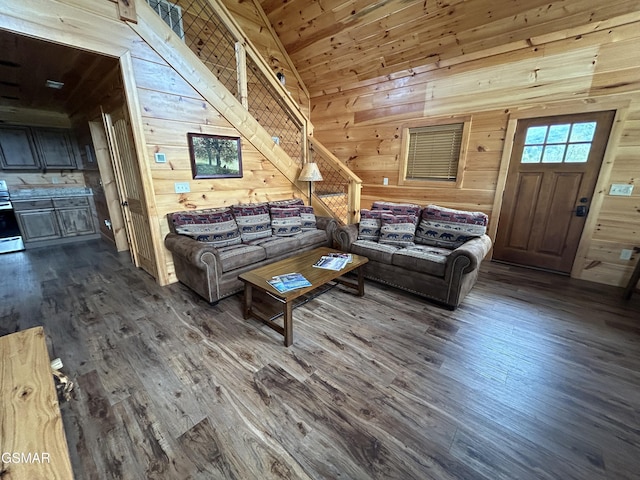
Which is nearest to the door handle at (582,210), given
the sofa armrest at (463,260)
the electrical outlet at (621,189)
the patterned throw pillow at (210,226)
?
the electrical outlet at (621,189)

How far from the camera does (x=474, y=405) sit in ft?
4.91

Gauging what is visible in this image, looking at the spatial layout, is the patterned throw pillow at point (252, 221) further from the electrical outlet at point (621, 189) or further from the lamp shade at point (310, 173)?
the electrical outlet at point (621, 189)

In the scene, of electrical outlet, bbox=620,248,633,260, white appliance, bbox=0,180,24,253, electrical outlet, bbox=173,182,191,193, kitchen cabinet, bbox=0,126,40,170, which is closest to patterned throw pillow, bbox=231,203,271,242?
electrical outlet, bbox=173,182,191,193

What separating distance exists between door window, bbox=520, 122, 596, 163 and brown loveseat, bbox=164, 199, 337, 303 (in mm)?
2692

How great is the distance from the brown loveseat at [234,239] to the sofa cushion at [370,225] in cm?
56

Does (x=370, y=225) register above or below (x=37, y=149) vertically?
below

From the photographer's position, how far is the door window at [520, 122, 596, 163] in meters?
2.89

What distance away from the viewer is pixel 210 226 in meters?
A: 2.96

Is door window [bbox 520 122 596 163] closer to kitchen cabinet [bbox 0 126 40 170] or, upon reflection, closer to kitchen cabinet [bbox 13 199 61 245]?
kitchen cabinet [bbox 13 199 61 245]

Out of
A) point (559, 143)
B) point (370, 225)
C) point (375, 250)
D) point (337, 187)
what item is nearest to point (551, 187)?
point (559, 143)

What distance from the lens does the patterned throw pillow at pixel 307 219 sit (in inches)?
147

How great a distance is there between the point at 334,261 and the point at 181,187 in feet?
6.71

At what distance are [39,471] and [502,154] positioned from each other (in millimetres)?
4541

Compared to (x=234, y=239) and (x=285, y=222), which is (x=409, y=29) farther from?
(x=234, y=239)
